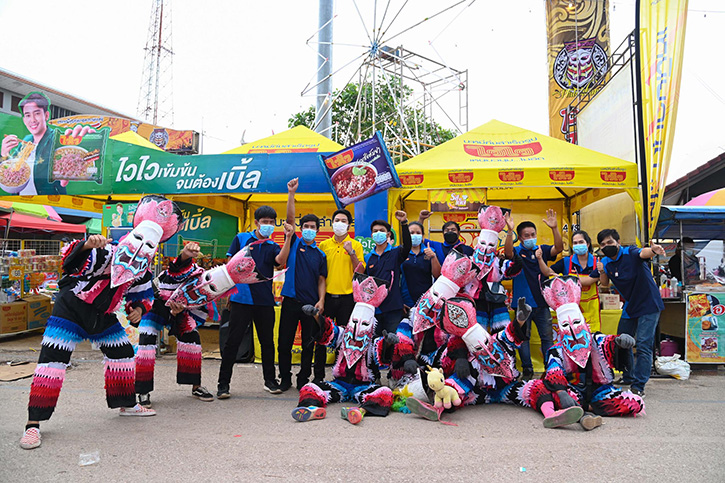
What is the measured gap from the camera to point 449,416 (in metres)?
4.08

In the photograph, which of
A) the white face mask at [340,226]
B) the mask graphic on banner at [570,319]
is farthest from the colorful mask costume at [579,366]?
the white face mask at [340,226]

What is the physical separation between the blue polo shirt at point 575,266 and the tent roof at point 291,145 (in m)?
3.74

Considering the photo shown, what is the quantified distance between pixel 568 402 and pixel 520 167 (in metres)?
3.18

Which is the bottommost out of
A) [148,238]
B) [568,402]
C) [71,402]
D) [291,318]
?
[71,402]

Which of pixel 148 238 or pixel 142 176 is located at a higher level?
pixel 142 176

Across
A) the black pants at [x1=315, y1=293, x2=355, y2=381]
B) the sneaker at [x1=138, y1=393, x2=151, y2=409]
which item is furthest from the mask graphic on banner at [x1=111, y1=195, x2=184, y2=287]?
the black pants at [x1=315, y1=293, x2=355, y2=381]

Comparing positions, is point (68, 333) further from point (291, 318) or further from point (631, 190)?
point (631, 190)

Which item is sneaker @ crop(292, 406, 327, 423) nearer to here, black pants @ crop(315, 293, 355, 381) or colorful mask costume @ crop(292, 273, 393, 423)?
colorful mask costume @ crop(292, 273, 393, 423)

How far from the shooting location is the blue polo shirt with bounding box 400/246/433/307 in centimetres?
495

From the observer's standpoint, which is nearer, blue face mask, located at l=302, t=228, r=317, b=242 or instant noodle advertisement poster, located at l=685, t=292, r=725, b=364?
blue face mask, located at l=302, t=228, r=317, b=242

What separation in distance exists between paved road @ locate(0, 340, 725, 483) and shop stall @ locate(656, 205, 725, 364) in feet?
4.62

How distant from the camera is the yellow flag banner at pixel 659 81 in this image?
211 inches

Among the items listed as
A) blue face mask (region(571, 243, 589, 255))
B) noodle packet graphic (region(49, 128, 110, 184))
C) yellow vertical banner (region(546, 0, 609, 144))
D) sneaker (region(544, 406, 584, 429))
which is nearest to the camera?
sneaker (region(544, 406, 584, 429))

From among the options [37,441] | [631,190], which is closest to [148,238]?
[37,441]
